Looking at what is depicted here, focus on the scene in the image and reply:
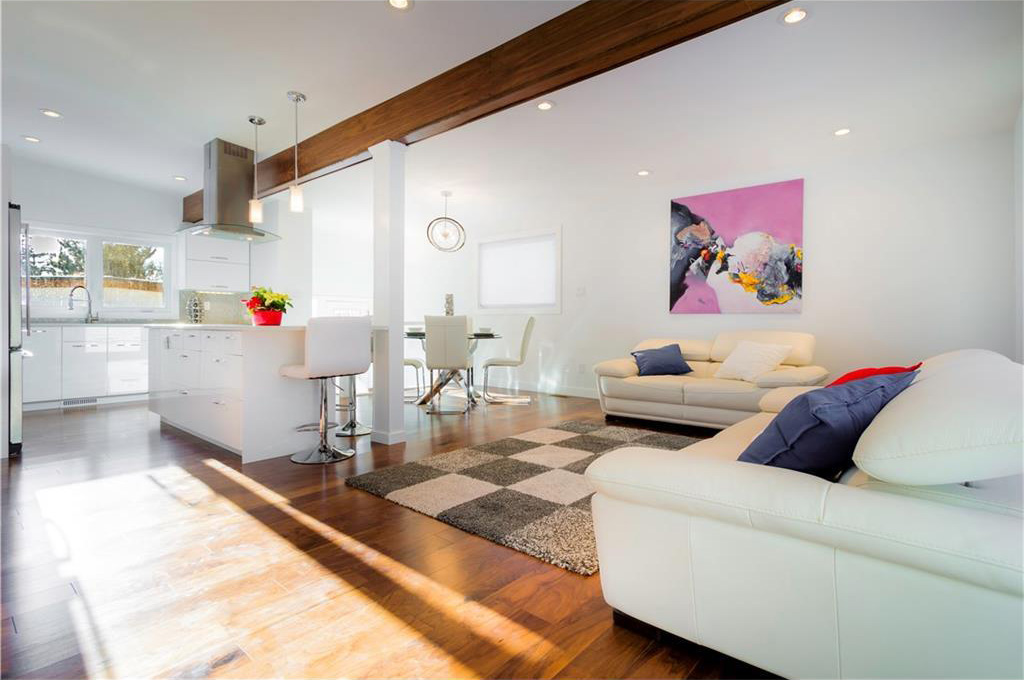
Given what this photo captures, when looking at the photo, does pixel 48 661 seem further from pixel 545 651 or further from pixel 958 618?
pixel 958 618

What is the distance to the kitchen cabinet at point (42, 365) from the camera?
500 cm

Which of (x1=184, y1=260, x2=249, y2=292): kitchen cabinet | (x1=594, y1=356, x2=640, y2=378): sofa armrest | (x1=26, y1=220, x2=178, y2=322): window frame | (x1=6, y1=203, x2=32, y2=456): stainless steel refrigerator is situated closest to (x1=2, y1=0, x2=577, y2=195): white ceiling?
(x1=6, y1=203, x2=32, y2=456): stainless steel refrigerator

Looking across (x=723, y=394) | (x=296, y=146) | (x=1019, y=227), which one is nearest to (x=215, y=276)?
(x=296, y=146)

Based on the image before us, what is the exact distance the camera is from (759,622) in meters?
1.12

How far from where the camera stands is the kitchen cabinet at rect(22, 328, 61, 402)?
5.00m

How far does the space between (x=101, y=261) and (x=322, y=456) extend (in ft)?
15.2

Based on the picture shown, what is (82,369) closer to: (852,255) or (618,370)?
(618,370)

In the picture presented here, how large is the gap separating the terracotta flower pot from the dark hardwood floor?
1250 mm

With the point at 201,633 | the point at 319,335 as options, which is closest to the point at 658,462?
the point at 201,633

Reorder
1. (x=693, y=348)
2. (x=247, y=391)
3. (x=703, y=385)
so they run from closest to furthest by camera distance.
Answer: (x=247, y=391) → (x=703, y=385) → (x=693, y=348)

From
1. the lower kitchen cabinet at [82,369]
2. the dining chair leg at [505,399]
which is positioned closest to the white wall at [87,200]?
the lower kitchen cabinet at [82,369]

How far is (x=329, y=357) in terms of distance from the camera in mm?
3141

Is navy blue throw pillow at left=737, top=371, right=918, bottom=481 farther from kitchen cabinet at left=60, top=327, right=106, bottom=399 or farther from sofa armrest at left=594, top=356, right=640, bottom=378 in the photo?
kitchen cabinet at left=60, top=327, right=106, bottom=399

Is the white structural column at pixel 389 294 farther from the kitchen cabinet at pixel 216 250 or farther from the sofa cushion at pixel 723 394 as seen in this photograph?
the kitchen cabinet at pixel 216 250
